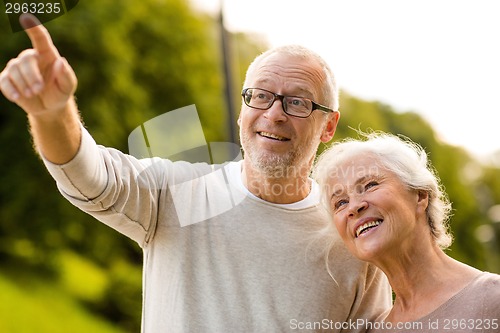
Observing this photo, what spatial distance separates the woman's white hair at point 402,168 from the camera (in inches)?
77.5

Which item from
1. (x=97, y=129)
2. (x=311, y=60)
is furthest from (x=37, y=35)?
(x=97, y=129)

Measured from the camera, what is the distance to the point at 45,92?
1403 mm

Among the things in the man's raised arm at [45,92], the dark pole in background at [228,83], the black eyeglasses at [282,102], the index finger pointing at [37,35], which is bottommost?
the dark pole in background at [228,83]

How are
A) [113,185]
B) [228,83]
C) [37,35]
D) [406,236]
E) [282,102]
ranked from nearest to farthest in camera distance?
[37,35] < [113,185] < [406,236] < [282,102] < [228,83]

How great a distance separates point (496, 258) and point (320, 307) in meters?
17.2

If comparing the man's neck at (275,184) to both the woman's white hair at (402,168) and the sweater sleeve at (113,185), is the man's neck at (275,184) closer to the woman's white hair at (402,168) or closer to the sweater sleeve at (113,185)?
the woman's white hair at (402,168)

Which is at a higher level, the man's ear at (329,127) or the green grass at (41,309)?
the man's ear at (329,127)

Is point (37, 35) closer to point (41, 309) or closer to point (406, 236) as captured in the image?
point (406, 236)

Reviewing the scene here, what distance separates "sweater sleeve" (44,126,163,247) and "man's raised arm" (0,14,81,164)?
36mm

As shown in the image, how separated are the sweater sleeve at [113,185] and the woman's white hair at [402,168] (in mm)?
521

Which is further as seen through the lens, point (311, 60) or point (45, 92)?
point (311, 60)

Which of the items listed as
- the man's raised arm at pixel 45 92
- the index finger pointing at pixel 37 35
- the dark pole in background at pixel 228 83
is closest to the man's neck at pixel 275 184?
the man's raised arm at pixel 45 92

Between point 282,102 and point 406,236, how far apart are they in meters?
0.54

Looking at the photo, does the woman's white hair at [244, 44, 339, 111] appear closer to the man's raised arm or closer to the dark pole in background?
the man's raised arm
